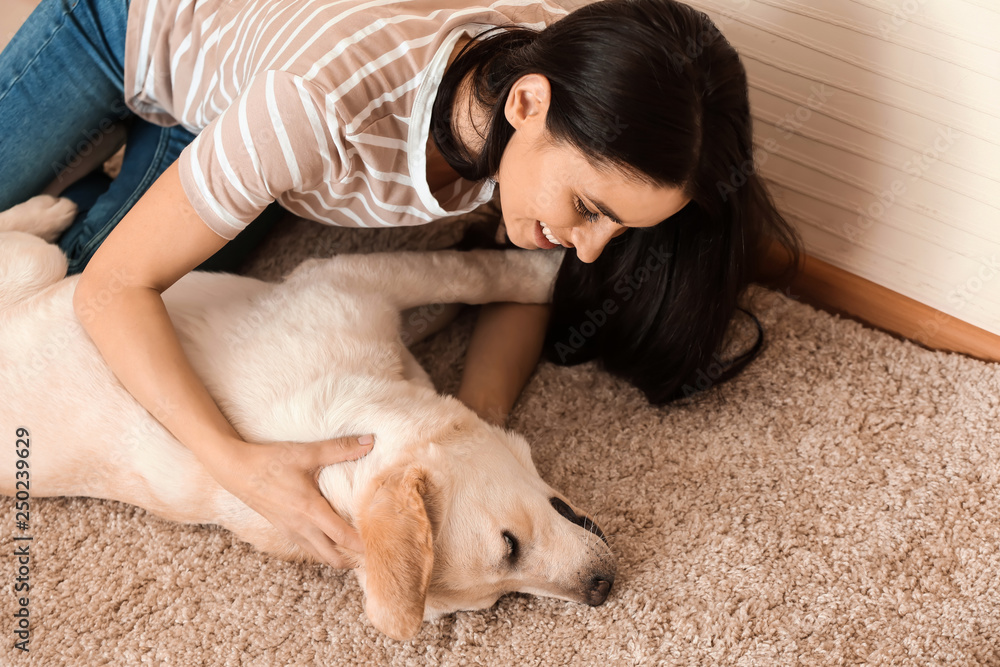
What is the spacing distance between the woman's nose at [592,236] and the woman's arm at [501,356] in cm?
52

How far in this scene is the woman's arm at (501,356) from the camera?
1777 mm

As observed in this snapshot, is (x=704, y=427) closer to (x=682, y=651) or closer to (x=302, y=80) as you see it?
(x=682, y=651)

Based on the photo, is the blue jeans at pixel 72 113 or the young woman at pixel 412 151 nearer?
the young woman at pixel 412 151

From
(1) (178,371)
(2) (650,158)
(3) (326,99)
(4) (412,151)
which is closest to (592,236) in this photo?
(2) (650,158)

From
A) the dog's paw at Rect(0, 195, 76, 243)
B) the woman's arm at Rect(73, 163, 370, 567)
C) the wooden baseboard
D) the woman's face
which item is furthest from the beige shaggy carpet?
the dog's paw at Rect(0, 195, 76, 243)

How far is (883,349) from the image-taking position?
1864mm

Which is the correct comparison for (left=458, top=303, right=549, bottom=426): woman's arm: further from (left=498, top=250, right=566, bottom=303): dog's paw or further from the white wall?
the white wall

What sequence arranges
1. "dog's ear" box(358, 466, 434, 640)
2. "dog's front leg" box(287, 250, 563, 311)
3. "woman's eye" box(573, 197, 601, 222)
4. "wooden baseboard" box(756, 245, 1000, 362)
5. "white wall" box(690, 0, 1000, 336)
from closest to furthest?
"dog's ear" box(358, 466, 434, 640) < "woman's eye" box(573, 197, 601, 222) < "white wall" box(690, 0, 1000, 336) < "dog's front leg" box(287, 250, 563, 311) < "wooden baseboard" box(756, 245, 1000, 362)

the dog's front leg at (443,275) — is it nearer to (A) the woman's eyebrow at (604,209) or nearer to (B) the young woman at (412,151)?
(B) the young woman at (412,151)

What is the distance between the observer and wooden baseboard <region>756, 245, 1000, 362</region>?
1.83 meters

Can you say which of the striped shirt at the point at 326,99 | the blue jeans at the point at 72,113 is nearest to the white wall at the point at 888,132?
the striped shirt at the point at 326,99

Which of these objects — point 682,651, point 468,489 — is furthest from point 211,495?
point 682,651

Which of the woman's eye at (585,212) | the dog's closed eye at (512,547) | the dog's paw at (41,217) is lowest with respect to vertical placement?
the dog's closed eye at (512,547)

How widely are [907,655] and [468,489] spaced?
924 mm
